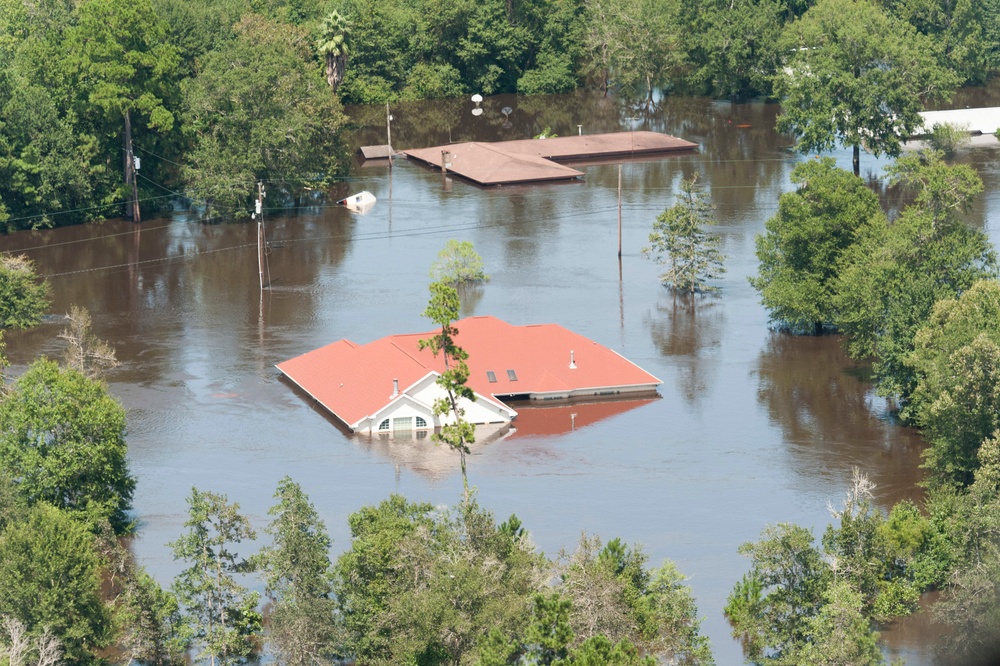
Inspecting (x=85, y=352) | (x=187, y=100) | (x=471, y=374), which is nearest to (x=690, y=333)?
(x=471, y=374)

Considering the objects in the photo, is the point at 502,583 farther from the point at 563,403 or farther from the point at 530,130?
Answer: the point at 530,130

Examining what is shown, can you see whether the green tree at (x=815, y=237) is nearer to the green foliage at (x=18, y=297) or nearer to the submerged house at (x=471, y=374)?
the submerged house at (x=471, y=374)

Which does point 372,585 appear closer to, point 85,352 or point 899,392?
point 85,352

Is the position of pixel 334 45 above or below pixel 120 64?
above

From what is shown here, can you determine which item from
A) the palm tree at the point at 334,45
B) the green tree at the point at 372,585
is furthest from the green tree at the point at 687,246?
the palm tree at the point at 334,45

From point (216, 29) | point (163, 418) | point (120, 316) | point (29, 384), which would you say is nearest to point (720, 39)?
point (216, 29)

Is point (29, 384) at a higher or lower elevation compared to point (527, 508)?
higher
